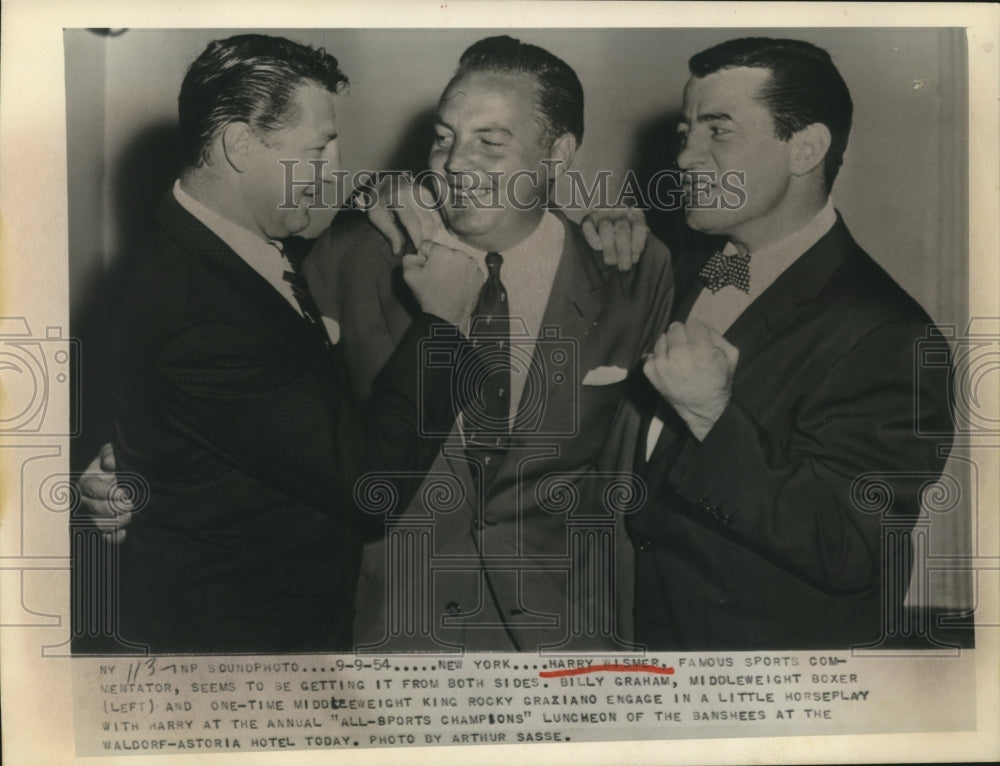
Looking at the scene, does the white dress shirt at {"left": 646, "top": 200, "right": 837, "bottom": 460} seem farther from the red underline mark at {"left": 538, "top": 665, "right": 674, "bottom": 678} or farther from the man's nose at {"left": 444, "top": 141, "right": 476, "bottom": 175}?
the man's nose at {"left": 444, "top": 141, "right": 476, "bottom": 175}

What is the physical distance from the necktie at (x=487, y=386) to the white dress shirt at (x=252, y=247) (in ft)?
1.10

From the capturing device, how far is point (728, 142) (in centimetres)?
268

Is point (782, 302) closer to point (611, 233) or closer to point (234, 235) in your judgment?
point (611, 233)

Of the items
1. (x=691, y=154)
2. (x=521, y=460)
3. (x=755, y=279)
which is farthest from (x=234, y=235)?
(x=755, y=279)

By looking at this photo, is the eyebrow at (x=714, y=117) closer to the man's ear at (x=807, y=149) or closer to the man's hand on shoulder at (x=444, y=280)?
the man's ear at (x=807, y=149)

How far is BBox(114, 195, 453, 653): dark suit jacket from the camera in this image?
2.60m

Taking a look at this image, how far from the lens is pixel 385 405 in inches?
104

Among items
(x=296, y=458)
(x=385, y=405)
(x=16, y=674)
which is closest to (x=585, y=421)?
(x=385, y=405)

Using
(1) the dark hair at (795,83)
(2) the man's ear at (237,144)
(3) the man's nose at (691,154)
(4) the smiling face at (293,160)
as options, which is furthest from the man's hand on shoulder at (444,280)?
(1) the dark hair at (795,83)

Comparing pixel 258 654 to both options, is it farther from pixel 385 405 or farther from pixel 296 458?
pixel 385 405

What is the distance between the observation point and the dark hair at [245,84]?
263 centimetres

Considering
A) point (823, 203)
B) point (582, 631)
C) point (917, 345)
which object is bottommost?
point (582, 631)

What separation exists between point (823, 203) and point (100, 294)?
1.76 meters

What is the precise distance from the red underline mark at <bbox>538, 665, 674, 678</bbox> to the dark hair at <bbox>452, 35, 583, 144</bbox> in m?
1.28
